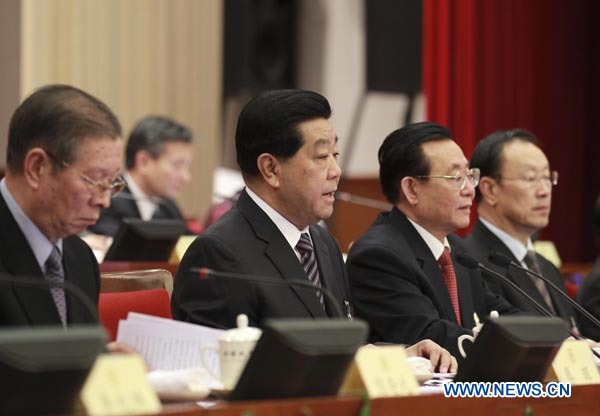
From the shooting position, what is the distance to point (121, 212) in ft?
20.0

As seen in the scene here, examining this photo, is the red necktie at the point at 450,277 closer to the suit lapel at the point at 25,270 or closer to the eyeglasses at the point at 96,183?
the eyeglasses at the point at 96,183

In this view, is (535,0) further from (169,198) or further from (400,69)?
(169,198)

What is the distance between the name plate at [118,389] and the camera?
179 centimetres

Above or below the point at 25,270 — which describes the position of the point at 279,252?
below

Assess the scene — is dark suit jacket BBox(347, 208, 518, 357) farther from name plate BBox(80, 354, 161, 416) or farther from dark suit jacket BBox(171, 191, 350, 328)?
name plate BBox(80, 354, 161, 416)

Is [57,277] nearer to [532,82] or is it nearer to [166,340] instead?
[166,340]

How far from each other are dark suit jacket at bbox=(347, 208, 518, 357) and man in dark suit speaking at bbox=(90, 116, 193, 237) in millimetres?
2961

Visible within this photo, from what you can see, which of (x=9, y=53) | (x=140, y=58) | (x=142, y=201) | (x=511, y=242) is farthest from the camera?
(x=140, y=58)

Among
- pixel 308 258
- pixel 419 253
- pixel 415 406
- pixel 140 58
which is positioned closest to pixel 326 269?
pixel 308 258

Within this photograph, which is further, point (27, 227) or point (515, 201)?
point (515, 201)

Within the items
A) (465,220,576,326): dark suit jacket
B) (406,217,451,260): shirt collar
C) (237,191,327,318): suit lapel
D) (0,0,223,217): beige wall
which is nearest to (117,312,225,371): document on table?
(237,191,327,318): suit lapel

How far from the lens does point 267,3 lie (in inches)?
349

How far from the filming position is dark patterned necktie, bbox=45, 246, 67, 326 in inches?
95.1

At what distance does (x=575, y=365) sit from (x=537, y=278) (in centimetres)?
170
